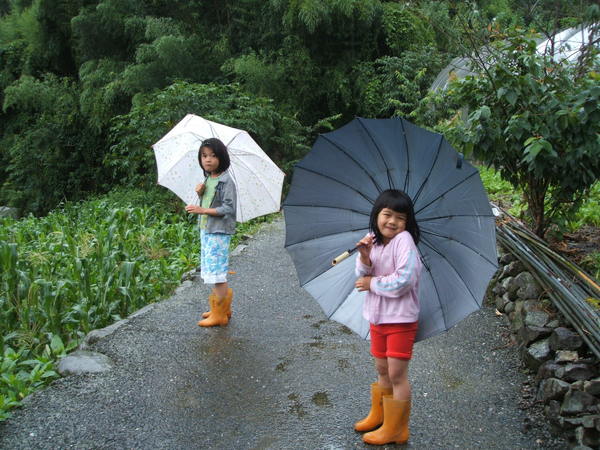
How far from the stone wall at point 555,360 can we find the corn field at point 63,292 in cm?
299

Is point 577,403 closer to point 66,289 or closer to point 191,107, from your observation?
point 66,289

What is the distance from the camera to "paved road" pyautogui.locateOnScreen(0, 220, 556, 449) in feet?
9.68

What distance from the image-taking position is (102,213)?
30.5ft

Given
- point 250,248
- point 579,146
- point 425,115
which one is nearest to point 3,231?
point 250,248

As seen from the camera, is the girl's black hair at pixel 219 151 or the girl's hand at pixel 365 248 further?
the girl's black hair at pixel 219 151

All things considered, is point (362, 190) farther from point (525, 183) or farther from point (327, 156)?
point (525, 183)

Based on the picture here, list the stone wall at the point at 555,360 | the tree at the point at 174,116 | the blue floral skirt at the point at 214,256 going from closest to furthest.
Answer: the stone wall at the point at 555,360, the blue floral skirt at the point at 214,256, the tree at the point at 174,116

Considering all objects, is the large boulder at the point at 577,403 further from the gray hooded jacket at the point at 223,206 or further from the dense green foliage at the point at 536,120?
the gray hooded jacket at the point at 223,206

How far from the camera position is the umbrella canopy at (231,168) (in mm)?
4418

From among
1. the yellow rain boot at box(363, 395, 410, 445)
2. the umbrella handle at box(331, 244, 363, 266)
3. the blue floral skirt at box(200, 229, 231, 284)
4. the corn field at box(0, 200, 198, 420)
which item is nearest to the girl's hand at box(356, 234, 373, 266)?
the umbrella handle at box(331, 244, 363, 266)

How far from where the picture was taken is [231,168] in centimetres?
441

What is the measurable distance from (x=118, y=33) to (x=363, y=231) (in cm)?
1238

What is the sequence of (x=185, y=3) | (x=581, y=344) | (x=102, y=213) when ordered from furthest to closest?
(x=185, y=3), (x=102, y=213), (x=581, y=344)

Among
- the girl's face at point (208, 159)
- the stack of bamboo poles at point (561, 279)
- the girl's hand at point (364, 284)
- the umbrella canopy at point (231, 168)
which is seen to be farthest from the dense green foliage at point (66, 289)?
the stack of bamboo poles at point (561, 279)
